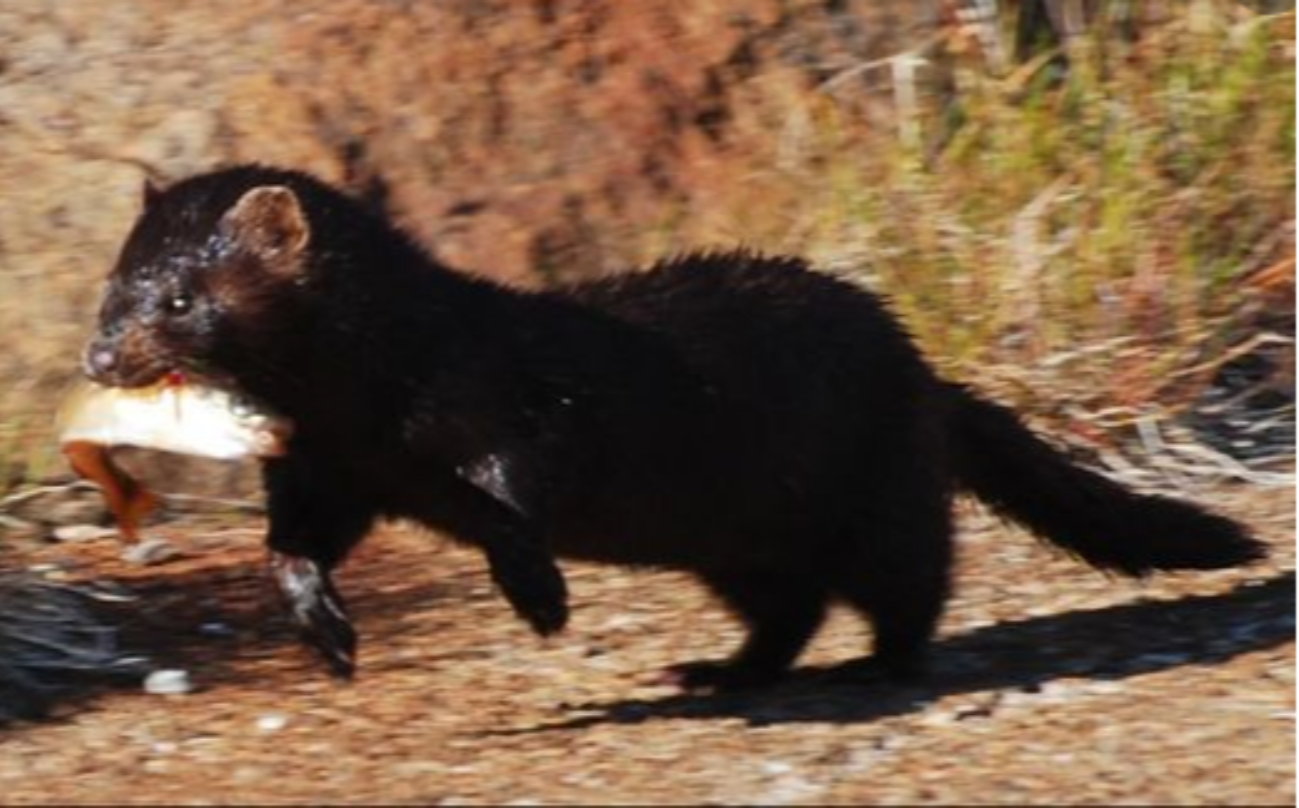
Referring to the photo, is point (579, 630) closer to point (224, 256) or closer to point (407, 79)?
point (224, 256)

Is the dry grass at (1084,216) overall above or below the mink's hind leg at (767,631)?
above

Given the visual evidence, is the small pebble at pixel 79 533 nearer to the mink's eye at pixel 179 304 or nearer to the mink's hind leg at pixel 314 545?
the mink's hind leg at pixel 314 545

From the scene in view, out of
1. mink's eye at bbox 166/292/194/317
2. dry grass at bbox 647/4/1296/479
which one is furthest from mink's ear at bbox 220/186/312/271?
dry grass at bbox 647/4/1296/479

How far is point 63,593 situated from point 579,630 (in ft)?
4.15

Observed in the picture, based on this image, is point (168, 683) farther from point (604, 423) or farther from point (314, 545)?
point (604, 423)

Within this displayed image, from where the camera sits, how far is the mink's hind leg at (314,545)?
252 inches

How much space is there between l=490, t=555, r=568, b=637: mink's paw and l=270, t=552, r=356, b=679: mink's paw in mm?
336

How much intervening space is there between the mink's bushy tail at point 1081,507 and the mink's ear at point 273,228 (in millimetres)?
1697

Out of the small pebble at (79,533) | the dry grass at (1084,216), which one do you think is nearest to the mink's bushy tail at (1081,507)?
the dry grass at (1084,216)

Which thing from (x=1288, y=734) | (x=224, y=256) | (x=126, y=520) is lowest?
(x=1288, y=734)

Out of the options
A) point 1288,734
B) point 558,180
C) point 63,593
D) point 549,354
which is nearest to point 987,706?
point 1288,734

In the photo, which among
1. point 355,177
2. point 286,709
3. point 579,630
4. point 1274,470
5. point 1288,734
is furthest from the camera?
point 355,177

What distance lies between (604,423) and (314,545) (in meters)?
0.65

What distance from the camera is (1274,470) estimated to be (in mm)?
8555
